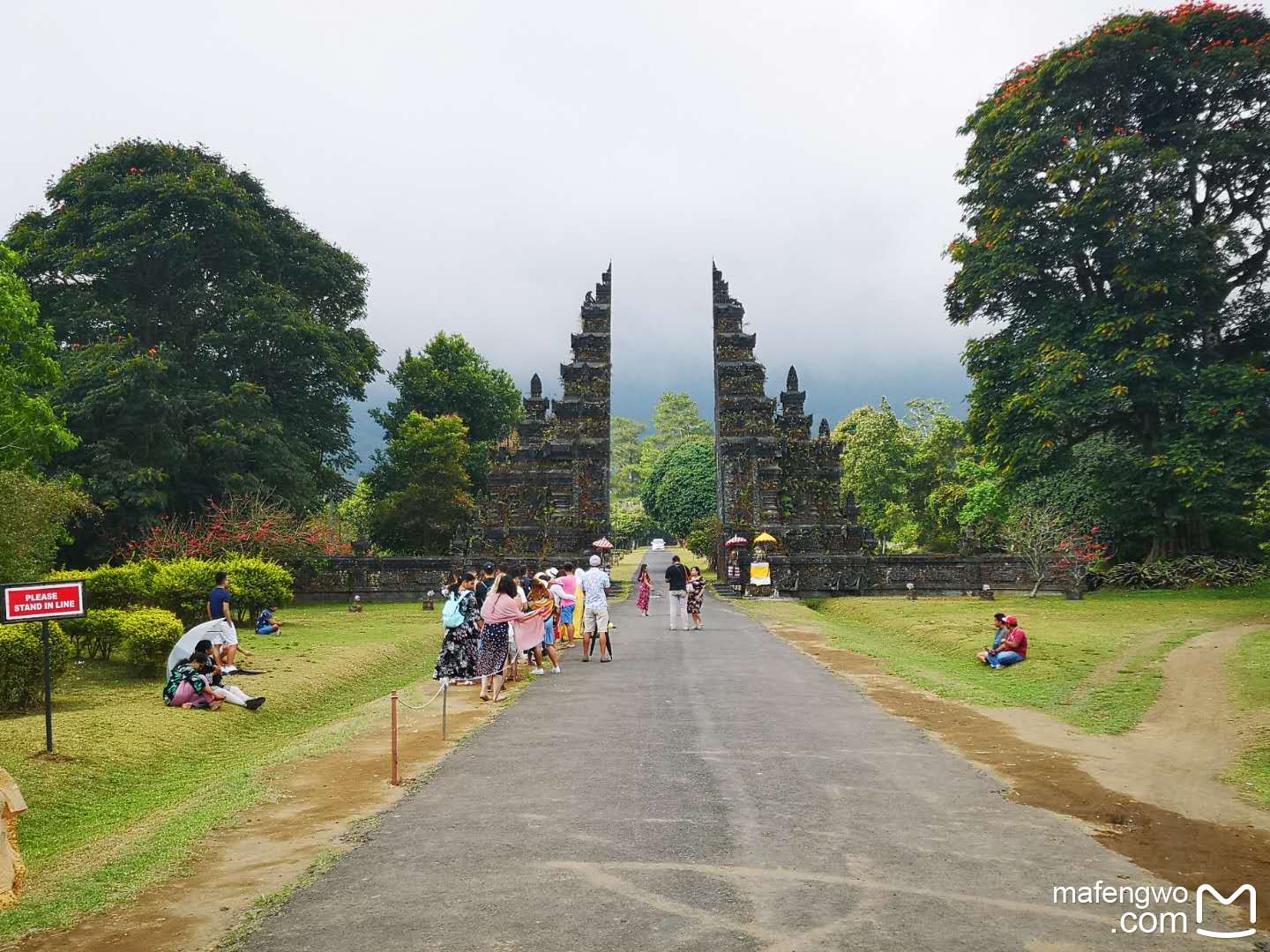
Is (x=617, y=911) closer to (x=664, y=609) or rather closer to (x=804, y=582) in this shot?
(x=664, y=609)

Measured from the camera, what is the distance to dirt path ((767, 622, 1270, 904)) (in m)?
7.41

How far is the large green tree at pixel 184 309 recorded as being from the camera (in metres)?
36.5

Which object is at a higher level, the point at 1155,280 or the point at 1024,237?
the point at 1024,237

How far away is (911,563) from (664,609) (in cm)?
1283

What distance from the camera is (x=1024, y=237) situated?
38.8 meters

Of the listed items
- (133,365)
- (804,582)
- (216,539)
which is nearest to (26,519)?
(216,539)

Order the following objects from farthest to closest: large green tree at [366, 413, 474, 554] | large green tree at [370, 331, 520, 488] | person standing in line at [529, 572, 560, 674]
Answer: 1. large green tree at [370, 331, 520, 488]
2. large green tree at [366, 413, 474, 554]
3. person standing in line at [529, 572, 560, 674]

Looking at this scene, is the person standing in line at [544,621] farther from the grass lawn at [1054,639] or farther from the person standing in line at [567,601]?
the grass lawn at [1054,639]

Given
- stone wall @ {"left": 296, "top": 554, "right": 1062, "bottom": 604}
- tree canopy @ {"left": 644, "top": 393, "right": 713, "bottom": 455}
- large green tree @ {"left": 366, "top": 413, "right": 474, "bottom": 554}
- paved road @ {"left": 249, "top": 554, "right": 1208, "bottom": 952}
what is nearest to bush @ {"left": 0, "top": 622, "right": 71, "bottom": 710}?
paved road @ {"left": 249, "top": 554, "right": 1208, "bottom": 952}

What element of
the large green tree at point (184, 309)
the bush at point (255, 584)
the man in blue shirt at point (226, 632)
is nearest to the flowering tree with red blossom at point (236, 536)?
the large green tree at point (184, 309)

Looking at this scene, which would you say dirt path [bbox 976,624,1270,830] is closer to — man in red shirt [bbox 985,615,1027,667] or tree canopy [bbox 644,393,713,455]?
man in red shirt [bbox 985,615,1027,667]

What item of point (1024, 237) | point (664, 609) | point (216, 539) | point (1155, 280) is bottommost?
point (664, 609)

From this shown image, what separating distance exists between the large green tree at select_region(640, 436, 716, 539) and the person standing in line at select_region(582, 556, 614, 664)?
64.0m

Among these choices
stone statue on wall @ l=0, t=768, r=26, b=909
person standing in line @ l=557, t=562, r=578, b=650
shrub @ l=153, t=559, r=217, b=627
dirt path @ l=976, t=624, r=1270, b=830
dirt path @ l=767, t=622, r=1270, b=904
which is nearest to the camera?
stone statue on wall @ l=0, t=768, r=26, b=909
